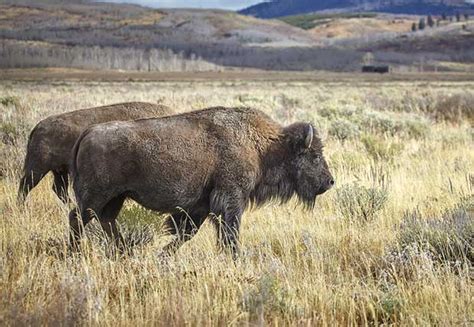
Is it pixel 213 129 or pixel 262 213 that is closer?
pixel 213 129

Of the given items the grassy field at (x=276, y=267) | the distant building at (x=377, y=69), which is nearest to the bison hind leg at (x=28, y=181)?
the grassy field at (x=276, y=267)

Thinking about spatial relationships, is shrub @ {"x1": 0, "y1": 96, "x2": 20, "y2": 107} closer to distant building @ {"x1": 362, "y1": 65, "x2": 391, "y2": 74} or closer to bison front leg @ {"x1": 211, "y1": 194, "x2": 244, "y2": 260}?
bison front leg @ {"x1": 211, "y1": 194, "x2": 244, "y2": 260}

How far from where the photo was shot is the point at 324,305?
14.5 feet

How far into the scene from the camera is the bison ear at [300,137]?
21.5 ft

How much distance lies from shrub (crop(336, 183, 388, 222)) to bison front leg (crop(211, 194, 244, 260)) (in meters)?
1.95

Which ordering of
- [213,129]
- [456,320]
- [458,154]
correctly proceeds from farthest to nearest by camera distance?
[458,154]
[213,129]
[456,320]

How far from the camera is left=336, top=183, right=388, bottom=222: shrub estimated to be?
7.46m

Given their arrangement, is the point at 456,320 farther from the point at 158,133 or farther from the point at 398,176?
the point at 398,176

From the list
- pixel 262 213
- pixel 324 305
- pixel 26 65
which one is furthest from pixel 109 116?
pixel 26 65

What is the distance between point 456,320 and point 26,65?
13605 centimetres

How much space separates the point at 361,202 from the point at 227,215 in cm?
240

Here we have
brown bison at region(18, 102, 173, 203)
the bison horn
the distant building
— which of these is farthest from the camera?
the distant building

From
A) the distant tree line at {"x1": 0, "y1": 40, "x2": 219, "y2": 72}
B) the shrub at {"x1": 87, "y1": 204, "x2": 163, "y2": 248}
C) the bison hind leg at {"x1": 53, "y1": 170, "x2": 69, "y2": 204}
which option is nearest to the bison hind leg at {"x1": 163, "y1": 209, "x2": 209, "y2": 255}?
the shrub at {"x1": 87, "y1": 204, "x2": 163, "y2": 248}

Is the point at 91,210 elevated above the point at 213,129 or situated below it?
below
